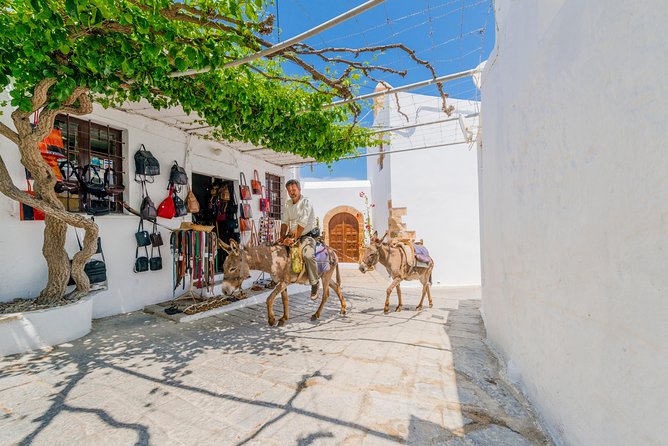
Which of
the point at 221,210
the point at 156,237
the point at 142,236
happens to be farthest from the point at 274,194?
the point at 142,236

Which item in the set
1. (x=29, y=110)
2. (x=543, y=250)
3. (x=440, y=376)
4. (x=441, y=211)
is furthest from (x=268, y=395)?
(x=441, y=211)

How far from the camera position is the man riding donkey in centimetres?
429

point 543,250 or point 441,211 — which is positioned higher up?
point 441,211

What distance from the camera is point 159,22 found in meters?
2.82

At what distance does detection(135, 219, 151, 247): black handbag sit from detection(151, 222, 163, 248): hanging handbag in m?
0.10

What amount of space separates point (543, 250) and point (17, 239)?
5.93 metres

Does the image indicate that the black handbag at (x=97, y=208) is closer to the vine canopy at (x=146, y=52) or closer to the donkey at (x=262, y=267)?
the vine canopy at (x=146, y=52)

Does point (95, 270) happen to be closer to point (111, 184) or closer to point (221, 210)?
point (111, 184)

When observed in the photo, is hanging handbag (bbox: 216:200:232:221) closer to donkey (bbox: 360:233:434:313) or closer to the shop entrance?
the shop entrance

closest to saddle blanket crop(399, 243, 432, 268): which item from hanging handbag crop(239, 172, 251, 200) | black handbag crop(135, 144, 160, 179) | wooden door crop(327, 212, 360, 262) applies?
hanging handbag crop(239, 172, 251, 200)

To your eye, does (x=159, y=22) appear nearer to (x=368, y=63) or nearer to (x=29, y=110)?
(x=29, y=110)

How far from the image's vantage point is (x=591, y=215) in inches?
63.4

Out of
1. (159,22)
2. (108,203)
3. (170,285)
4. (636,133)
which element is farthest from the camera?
(170,285)

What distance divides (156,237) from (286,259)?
8.62 ft
